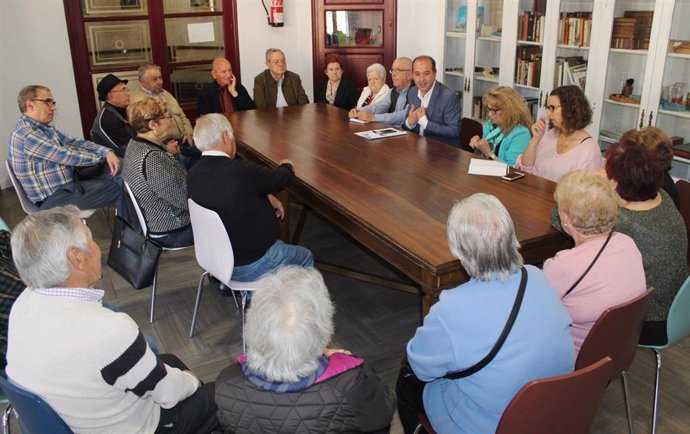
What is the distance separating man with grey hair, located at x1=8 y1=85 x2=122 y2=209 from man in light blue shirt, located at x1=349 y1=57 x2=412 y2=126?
1942 millimetres

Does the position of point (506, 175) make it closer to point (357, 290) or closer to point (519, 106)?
point (519, 106)

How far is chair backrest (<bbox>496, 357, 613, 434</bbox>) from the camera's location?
1.50 meters

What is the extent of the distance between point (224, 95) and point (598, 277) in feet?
14.3

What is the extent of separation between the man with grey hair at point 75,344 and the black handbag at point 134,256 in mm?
1366

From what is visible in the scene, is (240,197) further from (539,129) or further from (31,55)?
(31,55)

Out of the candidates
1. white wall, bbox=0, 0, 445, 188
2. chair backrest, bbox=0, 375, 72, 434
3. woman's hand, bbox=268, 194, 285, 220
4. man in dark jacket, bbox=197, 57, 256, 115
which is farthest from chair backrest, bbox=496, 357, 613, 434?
white wall, bbox=0, 0, 445, 188

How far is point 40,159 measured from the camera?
12.5ft

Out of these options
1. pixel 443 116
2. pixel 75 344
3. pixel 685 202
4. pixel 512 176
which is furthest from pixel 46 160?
pixel 685 202

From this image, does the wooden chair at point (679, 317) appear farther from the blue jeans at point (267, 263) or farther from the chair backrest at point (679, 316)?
the blue jeans at point (267, 263)

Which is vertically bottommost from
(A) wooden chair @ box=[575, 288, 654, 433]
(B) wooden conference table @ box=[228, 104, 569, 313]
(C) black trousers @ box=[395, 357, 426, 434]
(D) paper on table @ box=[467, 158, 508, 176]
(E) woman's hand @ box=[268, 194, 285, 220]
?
(C) black trousers @ box=[395, 357, 426, 434]

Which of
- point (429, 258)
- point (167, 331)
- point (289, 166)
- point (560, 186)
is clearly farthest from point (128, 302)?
point (560, 186)

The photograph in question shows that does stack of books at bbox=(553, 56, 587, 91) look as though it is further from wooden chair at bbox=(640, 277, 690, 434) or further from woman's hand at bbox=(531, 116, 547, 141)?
wooden chair at bbox=(640, 277, 690, 434)

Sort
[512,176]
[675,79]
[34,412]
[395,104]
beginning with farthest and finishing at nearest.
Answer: [395,104]
[675,79]
[512,176]
[34,412]

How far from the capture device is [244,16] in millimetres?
6473
